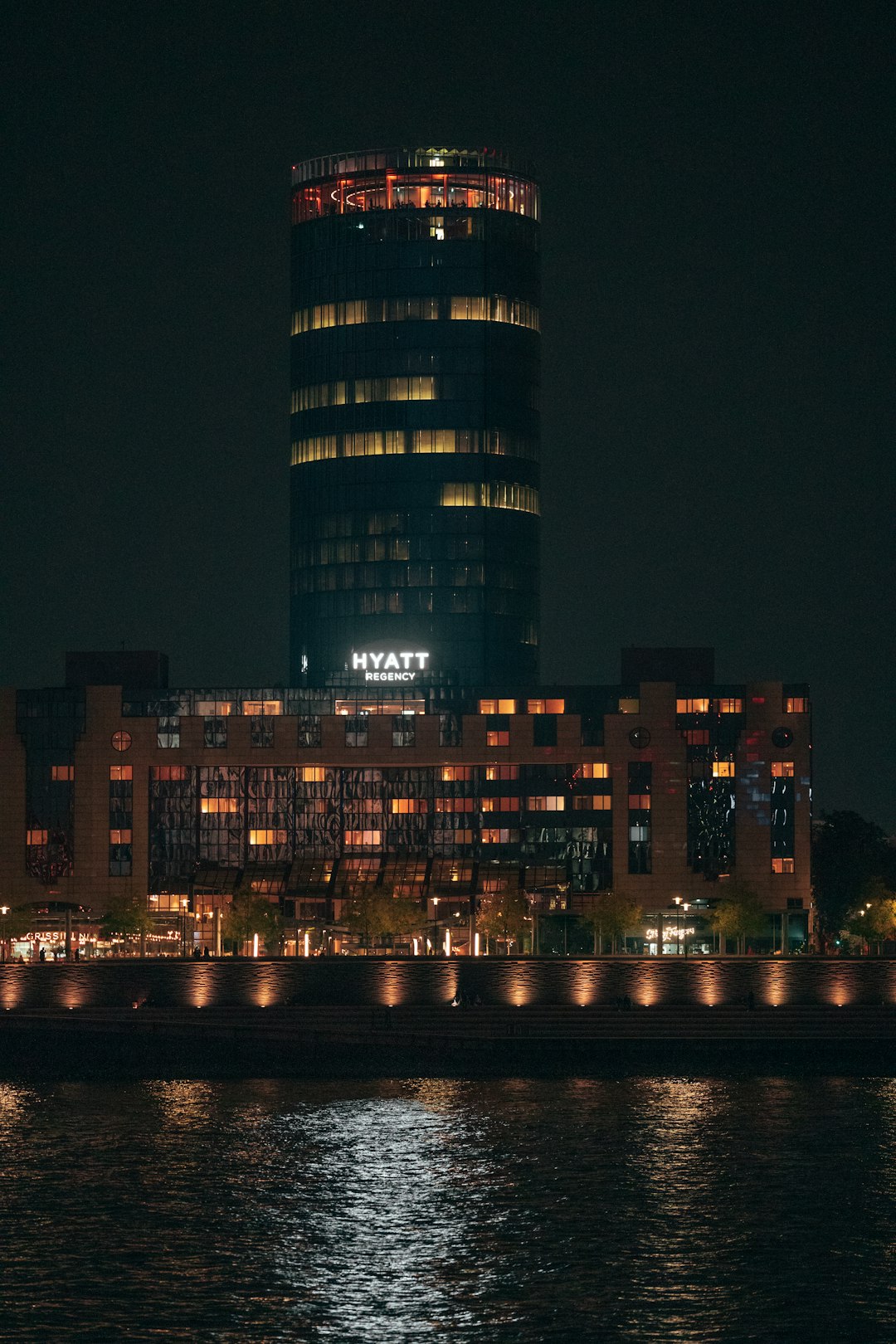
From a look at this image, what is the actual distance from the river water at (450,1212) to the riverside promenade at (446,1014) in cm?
1001

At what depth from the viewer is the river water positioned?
89.9 meters

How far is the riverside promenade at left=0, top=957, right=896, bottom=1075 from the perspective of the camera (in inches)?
6452

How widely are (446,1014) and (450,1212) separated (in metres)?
59.7

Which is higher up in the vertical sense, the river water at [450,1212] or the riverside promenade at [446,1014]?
the riverside promenade at [446,1014]

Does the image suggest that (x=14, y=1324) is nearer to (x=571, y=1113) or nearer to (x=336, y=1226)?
(x=336, y=1226)

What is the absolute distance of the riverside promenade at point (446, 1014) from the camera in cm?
16388

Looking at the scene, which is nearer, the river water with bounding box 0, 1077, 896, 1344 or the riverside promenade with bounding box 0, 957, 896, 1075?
the river water with bounding box 0, 1077, 896, 1344

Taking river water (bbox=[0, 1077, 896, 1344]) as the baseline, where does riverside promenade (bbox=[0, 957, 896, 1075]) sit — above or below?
above

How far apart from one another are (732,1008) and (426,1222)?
221ft

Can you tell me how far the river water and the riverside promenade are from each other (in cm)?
1001

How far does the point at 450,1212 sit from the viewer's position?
110 metres

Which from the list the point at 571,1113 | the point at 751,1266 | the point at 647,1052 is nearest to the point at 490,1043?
the point at 647,1052

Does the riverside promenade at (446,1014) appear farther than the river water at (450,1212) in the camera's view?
Yes

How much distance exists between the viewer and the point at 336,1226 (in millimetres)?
107250
